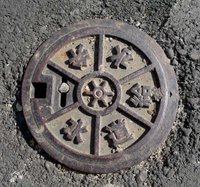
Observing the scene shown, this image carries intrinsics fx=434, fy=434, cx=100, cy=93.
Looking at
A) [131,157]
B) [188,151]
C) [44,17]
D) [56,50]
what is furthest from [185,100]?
[44,17]

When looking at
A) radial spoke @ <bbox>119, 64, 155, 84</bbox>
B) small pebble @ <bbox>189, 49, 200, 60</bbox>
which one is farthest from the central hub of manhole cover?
small pebble @ <bbox>189, 49, 200, 60</bbox>

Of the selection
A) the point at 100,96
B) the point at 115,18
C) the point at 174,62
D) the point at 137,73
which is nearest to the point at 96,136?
the point at 100,96

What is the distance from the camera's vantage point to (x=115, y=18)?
2.88 meters

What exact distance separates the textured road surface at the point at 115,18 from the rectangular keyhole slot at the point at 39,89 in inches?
5.2

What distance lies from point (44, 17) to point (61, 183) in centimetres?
112

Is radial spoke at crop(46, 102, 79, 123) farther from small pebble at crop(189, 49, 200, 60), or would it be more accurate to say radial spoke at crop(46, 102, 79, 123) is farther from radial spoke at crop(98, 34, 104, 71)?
small pebble at crop(189, 49, 200, 60)

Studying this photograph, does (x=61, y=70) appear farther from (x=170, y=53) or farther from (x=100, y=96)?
(x=170, y=53)

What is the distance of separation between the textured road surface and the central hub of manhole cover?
0.26ft

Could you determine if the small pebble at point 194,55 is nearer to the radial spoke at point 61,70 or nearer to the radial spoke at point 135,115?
the radial spoke at point 135,115

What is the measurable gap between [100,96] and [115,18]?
0.57 meters

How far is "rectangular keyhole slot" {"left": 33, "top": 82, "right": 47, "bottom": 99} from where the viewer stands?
9.05ft

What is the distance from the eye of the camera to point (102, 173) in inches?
103

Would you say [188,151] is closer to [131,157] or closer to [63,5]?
[131,157]

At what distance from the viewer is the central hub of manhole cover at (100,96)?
261 centimetres
